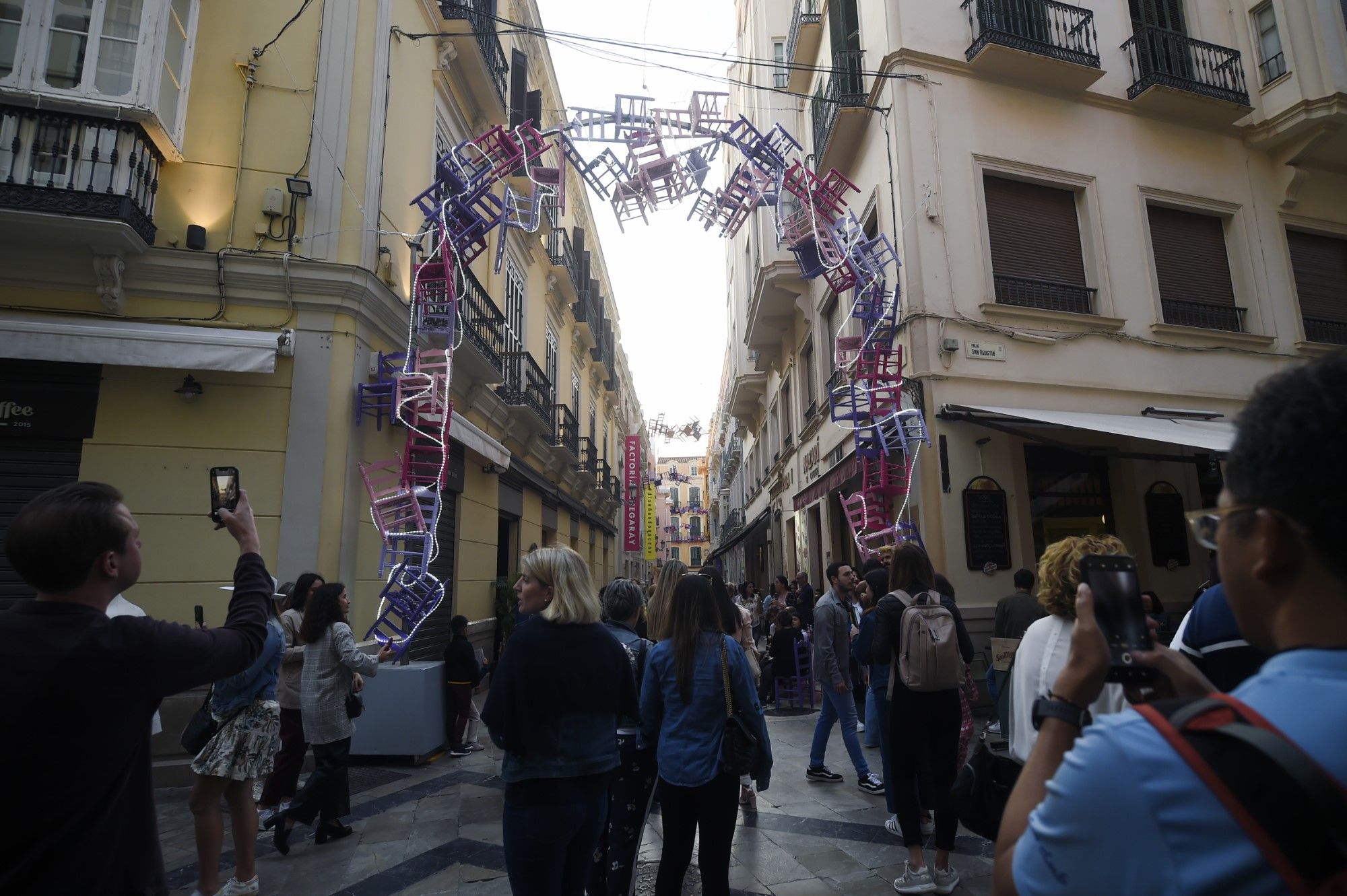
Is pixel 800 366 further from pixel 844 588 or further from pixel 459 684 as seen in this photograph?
pixel 459 684

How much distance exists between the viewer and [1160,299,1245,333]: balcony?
34.7 feet

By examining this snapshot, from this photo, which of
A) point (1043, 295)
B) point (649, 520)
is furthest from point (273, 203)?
point (649, 520)

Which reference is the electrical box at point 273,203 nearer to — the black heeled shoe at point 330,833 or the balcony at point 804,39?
the black heeled shoe at point 330,833

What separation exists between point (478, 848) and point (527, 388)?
10019mm

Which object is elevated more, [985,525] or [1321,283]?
[1321,283]

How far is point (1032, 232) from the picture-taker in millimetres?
10211

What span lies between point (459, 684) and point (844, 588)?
3.96 meters

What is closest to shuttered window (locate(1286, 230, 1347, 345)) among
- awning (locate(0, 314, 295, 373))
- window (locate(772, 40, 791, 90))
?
window (locate(772, 40, 791, 90))

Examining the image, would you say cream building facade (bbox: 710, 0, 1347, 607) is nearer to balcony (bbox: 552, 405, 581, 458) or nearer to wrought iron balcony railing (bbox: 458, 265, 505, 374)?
wrought iron balcony railing (bbox: 458, 265, 505, 374)

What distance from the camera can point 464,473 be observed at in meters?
10.6

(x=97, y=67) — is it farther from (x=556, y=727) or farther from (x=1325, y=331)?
(x=1325, y=331)

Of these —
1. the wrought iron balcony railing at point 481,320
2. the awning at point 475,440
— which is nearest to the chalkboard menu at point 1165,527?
the awning at point 475,440

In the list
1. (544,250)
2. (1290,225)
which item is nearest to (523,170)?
(544,250)

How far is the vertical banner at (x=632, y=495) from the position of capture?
30.4m
